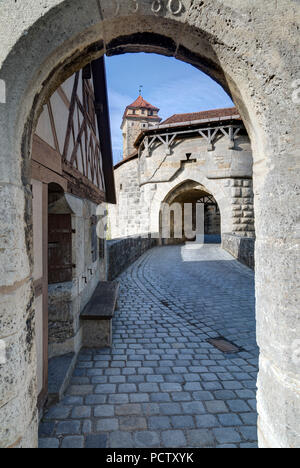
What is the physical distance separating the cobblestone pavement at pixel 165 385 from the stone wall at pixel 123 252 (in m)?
2.08

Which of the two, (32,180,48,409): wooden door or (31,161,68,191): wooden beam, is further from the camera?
(32,180,48,409): wooden door

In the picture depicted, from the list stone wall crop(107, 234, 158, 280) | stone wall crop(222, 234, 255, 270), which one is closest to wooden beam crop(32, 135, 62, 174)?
stone wall crop(107, 234, 158, 280)

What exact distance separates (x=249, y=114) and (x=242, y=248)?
31.2 ft

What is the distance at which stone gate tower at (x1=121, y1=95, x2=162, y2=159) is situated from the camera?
29875 mm

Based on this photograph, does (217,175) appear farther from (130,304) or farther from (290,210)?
(290,210)

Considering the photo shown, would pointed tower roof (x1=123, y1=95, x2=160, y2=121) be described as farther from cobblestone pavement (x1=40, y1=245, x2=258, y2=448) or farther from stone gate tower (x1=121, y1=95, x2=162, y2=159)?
cobblestone pavement (x1=40, y1=245, x2=258, y2=448)

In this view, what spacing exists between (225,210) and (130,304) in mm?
9950

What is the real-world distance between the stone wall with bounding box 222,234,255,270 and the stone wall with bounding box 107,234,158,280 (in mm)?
4237

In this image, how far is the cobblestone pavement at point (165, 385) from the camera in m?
2.20

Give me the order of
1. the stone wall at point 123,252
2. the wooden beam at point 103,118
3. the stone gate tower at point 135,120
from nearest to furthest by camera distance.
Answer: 1. the wooden beam at point 103,118
2. the stone wall at point 123,252
3. the stone gate tower at point 135,120

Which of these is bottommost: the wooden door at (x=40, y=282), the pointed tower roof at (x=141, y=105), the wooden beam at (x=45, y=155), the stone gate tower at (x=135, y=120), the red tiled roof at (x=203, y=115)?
the wooden door at (x=40, y=282)

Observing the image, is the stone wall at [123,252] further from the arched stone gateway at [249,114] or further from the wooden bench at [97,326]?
the arched stone gateway at [249,114]

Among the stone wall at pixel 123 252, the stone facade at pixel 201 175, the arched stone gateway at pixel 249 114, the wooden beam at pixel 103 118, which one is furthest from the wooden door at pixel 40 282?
the stone facade at pixel 201 175
